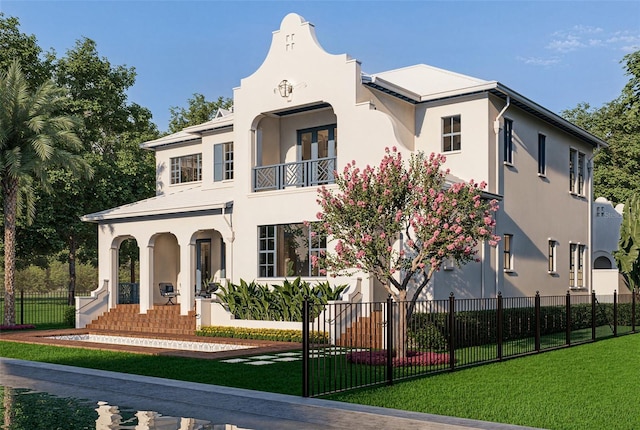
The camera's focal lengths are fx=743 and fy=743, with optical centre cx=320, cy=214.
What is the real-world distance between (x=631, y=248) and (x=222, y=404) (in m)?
22.6

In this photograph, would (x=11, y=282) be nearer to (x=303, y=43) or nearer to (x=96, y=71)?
(x=303, y=43)

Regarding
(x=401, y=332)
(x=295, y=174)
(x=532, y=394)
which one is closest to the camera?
(x=532, y=394)

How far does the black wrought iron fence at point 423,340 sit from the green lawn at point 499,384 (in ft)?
1.56

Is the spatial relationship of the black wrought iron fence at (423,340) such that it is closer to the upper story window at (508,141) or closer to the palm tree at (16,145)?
the upper story window at (508,141)

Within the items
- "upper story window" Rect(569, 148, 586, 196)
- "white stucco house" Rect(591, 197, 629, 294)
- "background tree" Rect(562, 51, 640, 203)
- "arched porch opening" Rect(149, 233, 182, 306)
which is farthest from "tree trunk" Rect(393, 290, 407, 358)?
"background tree" Rect(562, 51, 640, 203)

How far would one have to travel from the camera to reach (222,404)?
35.7ft

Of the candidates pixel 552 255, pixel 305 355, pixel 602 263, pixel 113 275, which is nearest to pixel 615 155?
pixel 602 263

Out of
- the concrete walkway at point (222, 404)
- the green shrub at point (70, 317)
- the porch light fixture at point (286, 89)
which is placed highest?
the porch light fixture at point (286, 89)

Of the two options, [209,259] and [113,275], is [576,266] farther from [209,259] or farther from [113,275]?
[113,275]

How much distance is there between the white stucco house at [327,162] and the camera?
22219 millimetres

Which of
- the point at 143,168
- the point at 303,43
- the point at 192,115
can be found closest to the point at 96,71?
the point at 143,168

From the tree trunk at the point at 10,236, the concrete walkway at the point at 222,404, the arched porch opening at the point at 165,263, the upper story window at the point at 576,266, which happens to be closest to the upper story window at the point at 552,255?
the upper story window at the point at 576,266

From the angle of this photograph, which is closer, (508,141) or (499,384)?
(499,384)

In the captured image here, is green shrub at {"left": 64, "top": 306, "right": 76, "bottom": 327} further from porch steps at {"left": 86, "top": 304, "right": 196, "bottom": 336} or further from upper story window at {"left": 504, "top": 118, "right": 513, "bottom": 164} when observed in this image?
upper story window at {"left": 504, "top": 118, "right": 513, "bottom": 164}
